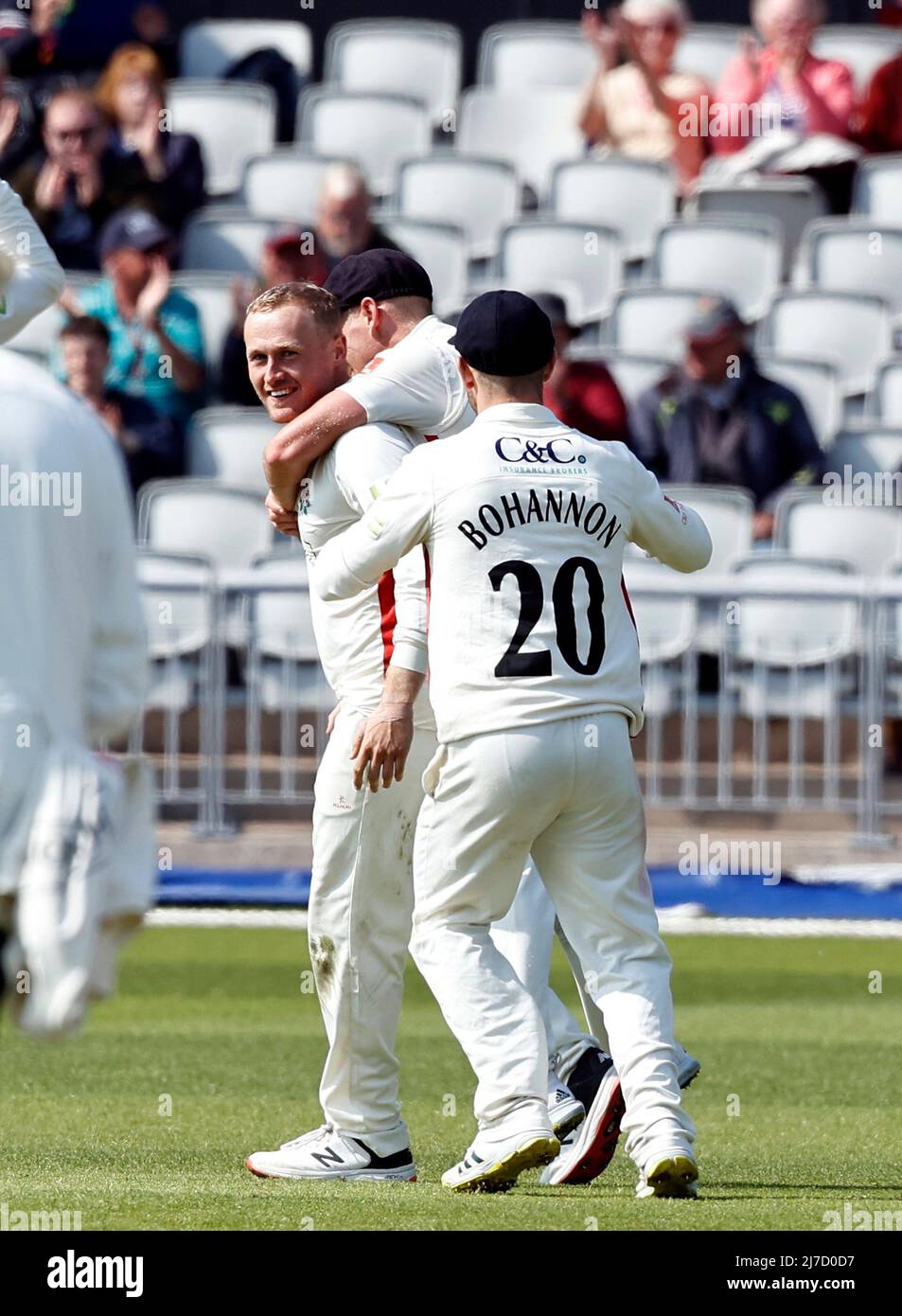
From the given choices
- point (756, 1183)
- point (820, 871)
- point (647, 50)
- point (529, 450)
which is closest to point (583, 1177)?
point (756, 1183)

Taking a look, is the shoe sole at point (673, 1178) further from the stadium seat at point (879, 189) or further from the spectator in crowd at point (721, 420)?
the stadium seat at point (879, 189)

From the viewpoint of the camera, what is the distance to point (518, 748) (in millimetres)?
5352

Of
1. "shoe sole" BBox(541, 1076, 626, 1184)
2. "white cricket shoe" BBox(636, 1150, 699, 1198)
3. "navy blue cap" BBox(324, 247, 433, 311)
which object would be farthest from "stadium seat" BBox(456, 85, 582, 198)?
"white cricket shoe" BBox(636, 1150, 699, 1198)

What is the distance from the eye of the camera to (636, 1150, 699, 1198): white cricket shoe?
17.4ft

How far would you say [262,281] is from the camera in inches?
572

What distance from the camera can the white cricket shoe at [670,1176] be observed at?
530 centimetres

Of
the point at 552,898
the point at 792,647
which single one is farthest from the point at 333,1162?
the point at 792,647

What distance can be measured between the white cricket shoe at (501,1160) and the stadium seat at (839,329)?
10.5 meters

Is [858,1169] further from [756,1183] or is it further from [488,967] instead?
[488,967]

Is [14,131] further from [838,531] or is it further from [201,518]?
[838,531]

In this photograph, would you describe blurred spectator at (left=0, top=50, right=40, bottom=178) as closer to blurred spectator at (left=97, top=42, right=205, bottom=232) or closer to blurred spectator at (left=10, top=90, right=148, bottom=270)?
blurred spectator at (left=10, top=90, right=148, bottom=270)

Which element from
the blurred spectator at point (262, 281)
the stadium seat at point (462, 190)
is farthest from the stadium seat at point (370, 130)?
the blurred spectator at point (262, 281)

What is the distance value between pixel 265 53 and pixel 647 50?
3.05m

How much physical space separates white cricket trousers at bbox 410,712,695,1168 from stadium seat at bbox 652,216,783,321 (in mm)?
10790
